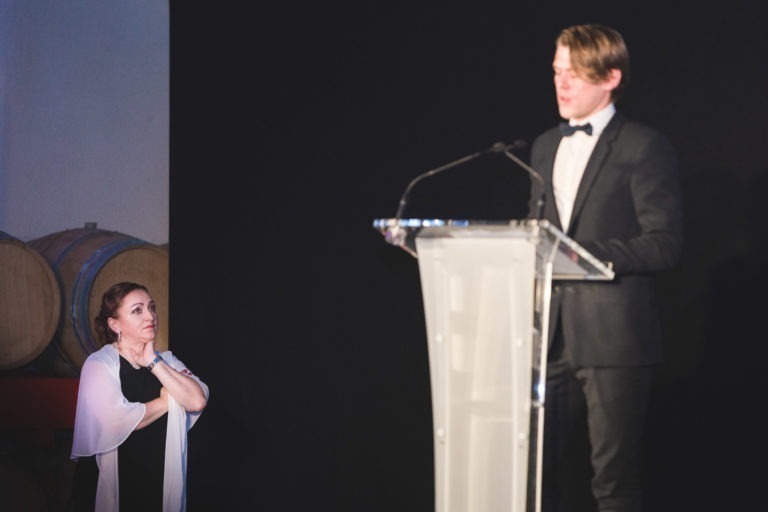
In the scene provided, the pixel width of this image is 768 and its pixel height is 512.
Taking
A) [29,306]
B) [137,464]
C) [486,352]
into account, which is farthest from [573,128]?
[29,306]

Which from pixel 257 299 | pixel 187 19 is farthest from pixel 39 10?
pixel 257 299

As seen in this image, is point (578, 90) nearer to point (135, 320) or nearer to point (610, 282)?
point (610, 282)

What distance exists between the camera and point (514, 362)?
273 cm

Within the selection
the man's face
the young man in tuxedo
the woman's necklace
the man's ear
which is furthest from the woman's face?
the man's ear

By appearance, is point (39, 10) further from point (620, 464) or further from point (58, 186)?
point (620, 464)

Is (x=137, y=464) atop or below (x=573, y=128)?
below

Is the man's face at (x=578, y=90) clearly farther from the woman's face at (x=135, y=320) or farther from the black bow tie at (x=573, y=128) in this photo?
the woman's face at (x=135, y=320)

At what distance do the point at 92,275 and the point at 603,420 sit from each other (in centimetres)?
229

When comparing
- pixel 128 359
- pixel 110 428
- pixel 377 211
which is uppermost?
pixel 377 211

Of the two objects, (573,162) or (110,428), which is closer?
(573,162)

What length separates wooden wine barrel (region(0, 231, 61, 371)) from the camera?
169 inches

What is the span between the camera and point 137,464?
13.8 ft

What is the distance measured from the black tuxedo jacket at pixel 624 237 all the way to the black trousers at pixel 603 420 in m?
0.06

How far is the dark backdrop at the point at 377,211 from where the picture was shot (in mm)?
3656
